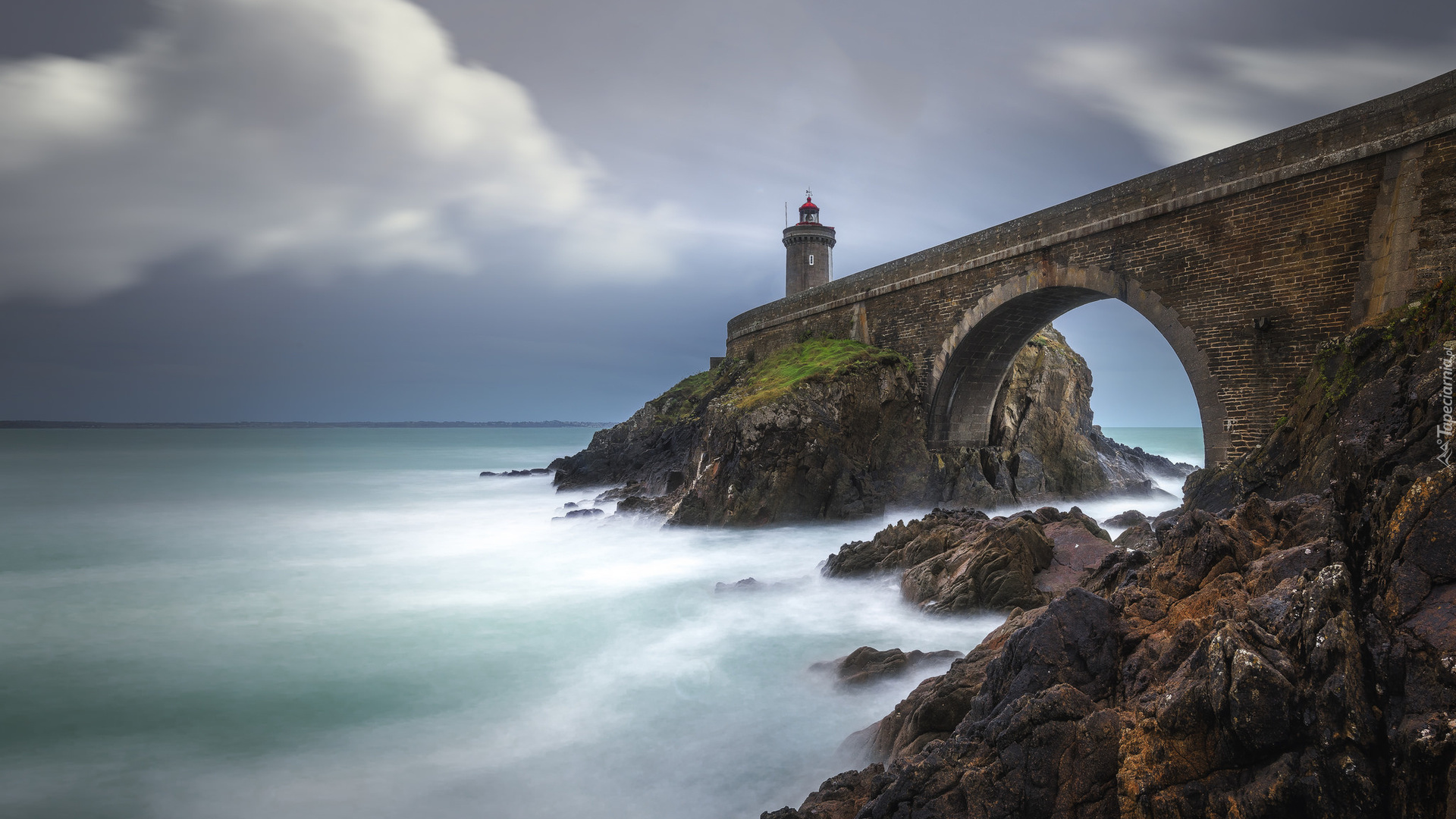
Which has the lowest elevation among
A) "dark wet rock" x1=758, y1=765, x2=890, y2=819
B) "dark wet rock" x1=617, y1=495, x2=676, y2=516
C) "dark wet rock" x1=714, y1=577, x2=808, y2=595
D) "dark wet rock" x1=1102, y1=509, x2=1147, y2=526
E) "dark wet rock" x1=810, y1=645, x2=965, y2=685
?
"dark wet rock" x1=714, y1=577, x2=808, y2=595

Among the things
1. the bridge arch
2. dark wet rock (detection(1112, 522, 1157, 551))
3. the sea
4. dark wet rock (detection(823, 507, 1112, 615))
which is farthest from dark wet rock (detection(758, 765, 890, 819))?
the bridge arch

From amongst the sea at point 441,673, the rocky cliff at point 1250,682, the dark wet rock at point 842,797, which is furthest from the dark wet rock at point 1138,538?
the dark wet rock at point 842,797

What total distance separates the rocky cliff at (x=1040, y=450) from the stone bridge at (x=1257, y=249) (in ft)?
12.5

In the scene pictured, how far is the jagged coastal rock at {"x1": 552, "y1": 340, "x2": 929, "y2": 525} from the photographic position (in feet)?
52.4

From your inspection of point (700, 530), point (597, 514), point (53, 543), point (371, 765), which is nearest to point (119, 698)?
point (371, 765)

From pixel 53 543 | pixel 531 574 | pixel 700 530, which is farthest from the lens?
pixel 53 543

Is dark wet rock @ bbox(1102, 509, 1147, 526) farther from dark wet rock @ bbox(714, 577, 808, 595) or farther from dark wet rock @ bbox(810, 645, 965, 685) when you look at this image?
dark wet rock @ bbox(810, 645, 965, 685)

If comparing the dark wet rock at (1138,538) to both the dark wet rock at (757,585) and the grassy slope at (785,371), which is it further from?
the grassy slope at (785,371)

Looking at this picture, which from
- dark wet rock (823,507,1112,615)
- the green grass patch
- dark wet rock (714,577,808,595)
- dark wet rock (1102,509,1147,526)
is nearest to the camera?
dark wet rock (823,507,1112,615)

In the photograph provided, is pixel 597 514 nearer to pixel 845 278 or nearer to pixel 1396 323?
pixel 845 278

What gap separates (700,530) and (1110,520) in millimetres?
8247

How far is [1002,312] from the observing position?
16.0 meters

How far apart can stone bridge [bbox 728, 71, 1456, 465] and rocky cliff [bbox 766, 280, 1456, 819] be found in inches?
274

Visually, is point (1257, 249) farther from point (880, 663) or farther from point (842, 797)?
point (842, 797)
